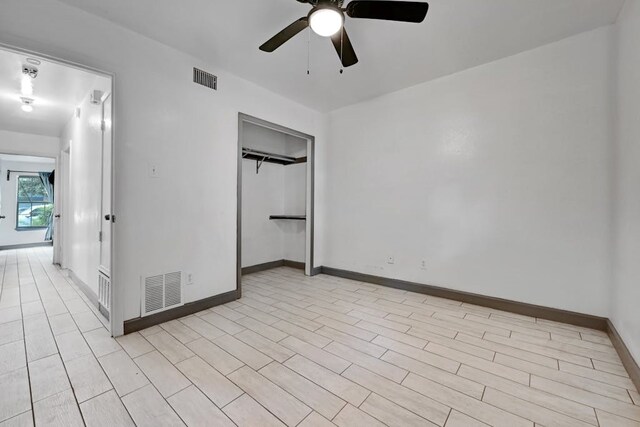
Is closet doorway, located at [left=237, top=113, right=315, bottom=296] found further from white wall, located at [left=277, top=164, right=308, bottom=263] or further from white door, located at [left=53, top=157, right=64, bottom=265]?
white door, located at [left=53, top=157, right=64, bottom=265]

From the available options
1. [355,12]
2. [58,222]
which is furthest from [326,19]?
[58,222]

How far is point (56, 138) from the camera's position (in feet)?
18.2

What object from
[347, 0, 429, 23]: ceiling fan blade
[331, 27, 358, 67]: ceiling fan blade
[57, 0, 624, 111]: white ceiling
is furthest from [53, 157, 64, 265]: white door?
[347, 0, 429, 23]: ceiling fan blade

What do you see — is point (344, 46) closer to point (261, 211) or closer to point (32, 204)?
point (261, 211)

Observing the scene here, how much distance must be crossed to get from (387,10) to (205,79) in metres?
2.18

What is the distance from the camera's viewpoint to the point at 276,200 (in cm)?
521

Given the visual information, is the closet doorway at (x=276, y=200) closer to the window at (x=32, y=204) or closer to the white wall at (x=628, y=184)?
the white wall at (x=628, y=184)

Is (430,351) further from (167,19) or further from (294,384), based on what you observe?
(167,19)

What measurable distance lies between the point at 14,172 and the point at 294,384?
1086 cm

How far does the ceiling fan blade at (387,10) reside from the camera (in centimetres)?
162

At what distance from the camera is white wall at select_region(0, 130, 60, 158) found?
5.01m

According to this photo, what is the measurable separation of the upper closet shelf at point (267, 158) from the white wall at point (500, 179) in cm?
136

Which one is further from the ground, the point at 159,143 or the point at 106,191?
the point at 159,143

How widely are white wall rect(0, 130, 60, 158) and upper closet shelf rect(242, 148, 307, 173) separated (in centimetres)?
439
